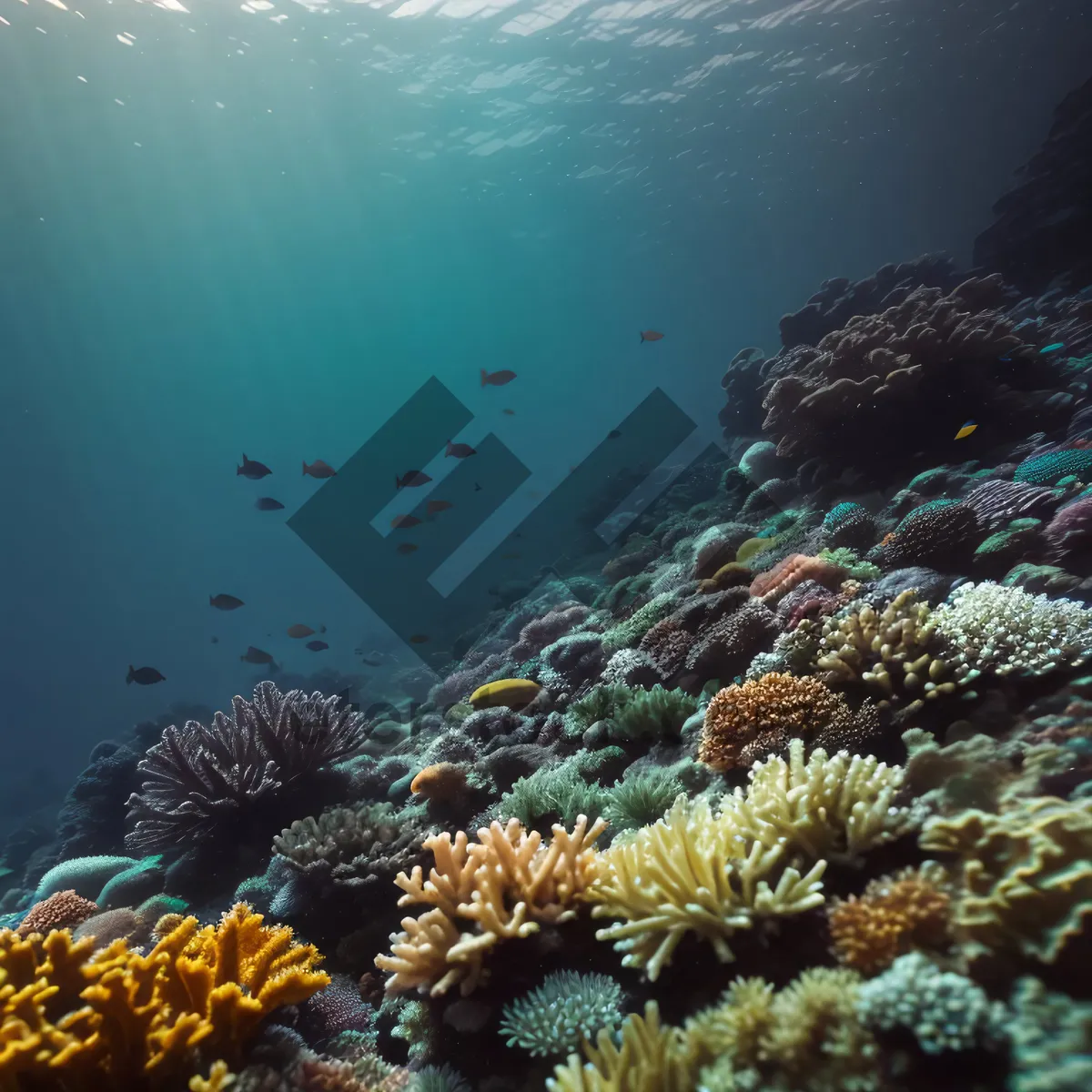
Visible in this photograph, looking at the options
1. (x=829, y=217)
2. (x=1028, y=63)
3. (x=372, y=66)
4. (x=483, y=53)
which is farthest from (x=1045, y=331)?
(x=829, y=217)

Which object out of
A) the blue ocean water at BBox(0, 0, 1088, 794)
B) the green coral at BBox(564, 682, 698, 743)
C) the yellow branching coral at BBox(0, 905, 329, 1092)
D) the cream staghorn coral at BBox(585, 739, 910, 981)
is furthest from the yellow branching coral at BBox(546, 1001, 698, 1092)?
the blue ocean water at BBox(0, 0, 1088, 794)

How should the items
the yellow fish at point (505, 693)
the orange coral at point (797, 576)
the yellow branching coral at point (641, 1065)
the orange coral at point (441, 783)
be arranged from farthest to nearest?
the yellow fish at point (505, 693)
the orange coral at point (797, 576)
the orange coral at point (441, 783)
the yellow branching coral at point (641, 1065)

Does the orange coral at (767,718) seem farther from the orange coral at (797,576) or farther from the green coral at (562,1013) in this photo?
the orange coral at (797,576)

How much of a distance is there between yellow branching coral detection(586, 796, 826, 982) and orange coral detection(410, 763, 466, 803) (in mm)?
2696

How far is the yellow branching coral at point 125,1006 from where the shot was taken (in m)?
1.92

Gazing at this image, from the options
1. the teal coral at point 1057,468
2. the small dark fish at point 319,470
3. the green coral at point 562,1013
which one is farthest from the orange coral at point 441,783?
the small dark fish at point 319,470

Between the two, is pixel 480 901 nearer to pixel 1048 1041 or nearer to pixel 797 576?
pixel 1048 1041

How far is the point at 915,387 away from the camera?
820cm

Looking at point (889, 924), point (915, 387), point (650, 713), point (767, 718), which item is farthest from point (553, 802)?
point (915, 387)

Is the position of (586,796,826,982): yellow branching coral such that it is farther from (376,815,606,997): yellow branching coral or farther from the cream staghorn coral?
(376,815,606,997): yellow branching coral

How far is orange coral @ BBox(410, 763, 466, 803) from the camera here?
4.92 meters

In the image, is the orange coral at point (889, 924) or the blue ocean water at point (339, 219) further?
the blue ocean water at point (339, 219)

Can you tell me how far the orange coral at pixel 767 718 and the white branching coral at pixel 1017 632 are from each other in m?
0.74

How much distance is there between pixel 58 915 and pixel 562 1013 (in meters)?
5.09
